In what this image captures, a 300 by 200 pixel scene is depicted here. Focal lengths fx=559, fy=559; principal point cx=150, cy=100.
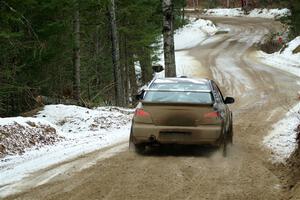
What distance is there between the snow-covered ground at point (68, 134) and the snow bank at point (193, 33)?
38.1 metres

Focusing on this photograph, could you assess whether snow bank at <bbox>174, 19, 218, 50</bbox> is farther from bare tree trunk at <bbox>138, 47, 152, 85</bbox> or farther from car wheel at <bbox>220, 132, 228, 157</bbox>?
car wheel at <bbox>220, 132, 228, 157</bbox>

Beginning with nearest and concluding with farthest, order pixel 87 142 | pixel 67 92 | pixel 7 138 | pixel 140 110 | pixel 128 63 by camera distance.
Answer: pixel 140 110 < pixel 7 138 < pixel 87 142 < pixel 67 92 < pixel 128 63

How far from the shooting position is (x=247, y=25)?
222ft

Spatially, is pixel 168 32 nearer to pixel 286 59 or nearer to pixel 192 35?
pixel 286 59

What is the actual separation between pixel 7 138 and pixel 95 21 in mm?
12466

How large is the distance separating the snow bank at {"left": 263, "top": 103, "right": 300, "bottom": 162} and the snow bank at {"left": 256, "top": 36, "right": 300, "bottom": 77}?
1709cm

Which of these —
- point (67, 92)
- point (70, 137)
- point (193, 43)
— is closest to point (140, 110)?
point (70, 137)

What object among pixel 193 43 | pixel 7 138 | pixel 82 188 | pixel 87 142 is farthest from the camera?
pixel 193 43

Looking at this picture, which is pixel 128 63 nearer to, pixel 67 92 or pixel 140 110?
pixel 67 92

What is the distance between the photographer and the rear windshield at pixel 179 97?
37.6 ft

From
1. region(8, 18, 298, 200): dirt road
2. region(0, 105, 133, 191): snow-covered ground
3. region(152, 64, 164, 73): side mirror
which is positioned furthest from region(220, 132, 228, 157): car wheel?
region(152, 64, 164, 73): side mirror

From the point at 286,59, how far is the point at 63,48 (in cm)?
2226

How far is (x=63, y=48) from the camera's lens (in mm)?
18750

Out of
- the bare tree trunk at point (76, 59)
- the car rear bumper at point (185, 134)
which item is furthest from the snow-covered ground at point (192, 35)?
the car rear bumper at point (185, 134)
